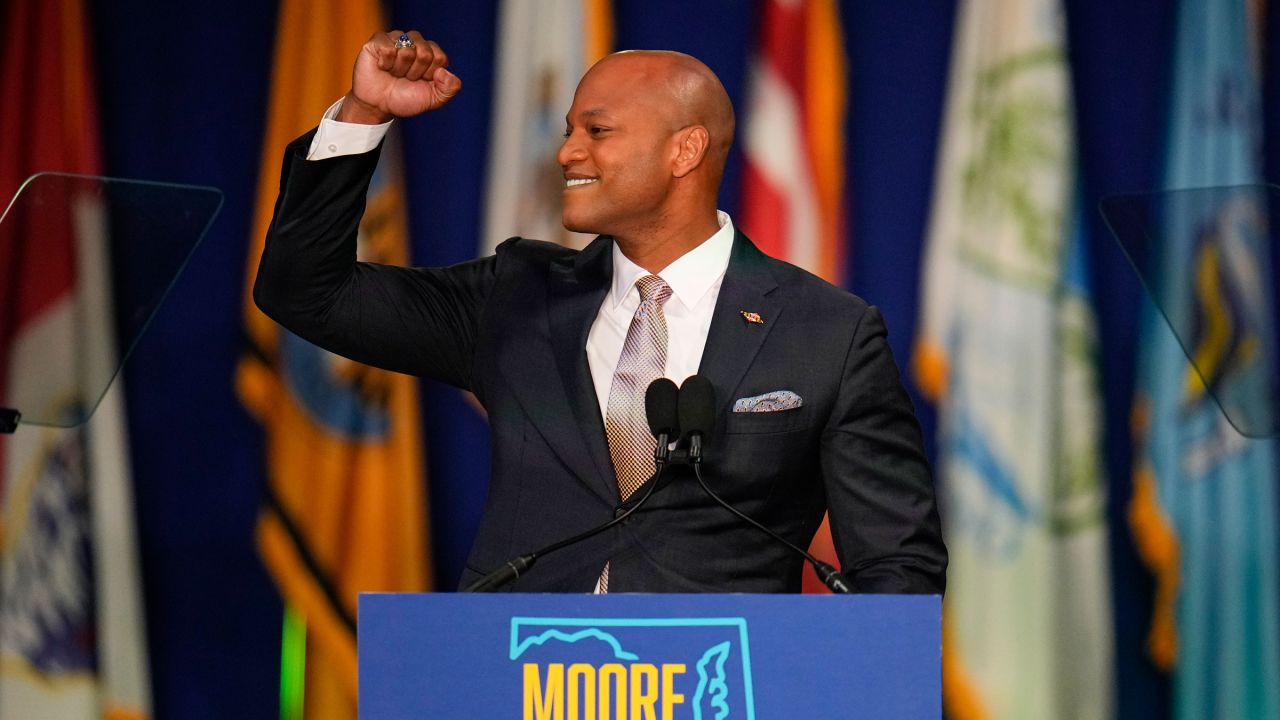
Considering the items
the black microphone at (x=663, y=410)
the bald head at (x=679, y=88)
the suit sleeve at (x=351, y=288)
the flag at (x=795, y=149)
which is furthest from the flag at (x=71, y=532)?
the black microphone at (x=663, y=410)

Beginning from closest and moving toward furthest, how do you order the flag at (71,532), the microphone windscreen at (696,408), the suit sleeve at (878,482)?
1. the microphone windscreen at (696,408)
2. the suit sleeve at (878,482)
3. the flag at (71,532)

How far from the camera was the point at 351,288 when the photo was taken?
196 cm

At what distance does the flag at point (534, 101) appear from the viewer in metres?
3.23

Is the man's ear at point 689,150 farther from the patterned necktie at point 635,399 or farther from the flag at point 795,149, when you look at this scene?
the flag at point 795,149

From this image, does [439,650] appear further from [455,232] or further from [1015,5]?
[1015,5]

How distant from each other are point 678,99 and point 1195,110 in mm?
1579

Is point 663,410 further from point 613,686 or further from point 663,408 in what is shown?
point 613,686

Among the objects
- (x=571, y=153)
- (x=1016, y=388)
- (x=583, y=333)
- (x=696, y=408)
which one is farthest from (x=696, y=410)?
(x=1016, y=388)

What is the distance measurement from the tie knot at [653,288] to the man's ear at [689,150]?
0.57 ft

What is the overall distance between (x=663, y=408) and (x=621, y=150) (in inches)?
22.8

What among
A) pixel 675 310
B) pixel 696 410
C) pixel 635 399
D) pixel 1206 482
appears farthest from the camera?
pixel 1206 482

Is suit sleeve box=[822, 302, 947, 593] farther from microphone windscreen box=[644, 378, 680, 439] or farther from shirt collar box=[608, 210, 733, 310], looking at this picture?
microphone windscreen box=[644, 378, 680, 439]

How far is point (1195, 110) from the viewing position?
10.3 ft

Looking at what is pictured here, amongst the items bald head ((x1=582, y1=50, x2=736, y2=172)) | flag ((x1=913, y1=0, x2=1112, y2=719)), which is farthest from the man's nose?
flag ((x1=913, y1=0, x2=1112, y2=719))
